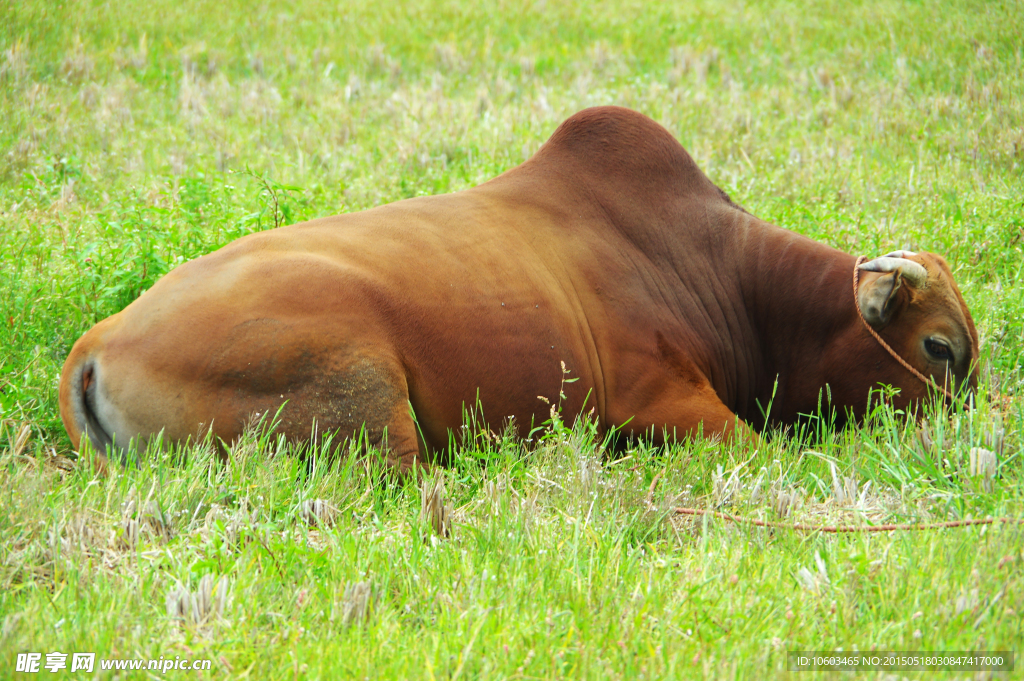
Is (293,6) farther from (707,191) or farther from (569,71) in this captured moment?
(707,191)

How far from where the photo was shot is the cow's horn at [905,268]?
414cm

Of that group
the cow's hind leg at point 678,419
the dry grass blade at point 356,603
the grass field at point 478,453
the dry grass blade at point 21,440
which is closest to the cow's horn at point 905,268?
the grass field at point 478,453

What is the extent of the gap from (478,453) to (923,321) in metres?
2.37

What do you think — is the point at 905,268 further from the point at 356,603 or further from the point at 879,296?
the point at 356,603

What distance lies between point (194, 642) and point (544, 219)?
270 centimetres

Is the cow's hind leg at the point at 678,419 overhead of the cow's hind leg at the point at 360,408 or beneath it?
beneath

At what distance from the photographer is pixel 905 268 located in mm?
4133

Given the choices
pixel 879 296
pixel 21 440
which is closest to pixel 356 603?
pixel 21 440

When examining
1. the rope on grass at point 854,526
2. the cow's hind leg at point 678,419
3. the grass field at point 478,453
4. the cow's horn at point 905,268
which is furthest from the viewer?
the cow's horn at point 905,268

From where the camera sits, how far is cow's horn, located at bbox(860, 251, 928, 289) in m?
4.14

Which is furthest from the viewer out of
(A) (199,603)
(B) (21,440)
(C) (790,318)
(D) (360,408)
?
(C) (790,318)

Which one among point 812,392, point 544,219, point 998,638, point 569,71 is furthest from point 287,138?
point 998,638

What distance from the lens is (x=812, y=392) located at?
4492 mm

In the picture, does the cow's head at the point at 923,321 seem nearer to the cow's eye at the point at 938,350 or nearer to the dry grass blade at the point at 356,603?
the cow's eye at the point at 938,350
